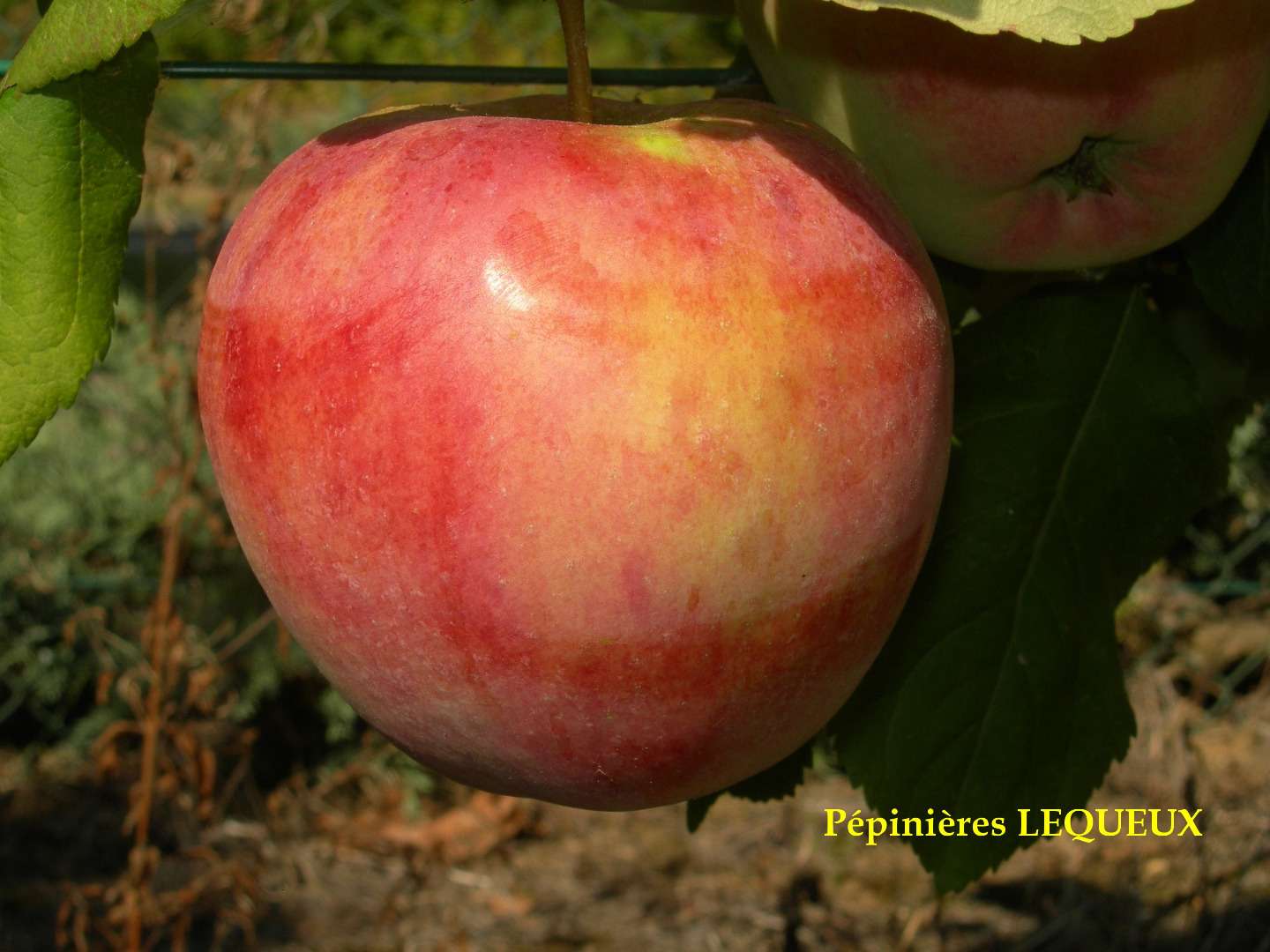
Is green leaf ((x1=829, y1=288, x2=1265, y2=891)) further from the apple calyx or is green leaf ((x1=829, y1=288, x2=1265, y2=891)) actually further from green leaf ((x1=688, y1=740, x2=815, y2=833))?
the apple calyx

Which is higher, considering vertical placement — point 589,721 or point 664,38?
Result: point 589,721

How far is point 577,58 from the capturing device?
1.67ft

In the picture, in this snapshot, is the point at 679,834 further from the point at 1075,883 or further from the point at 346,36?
the point at 346,36

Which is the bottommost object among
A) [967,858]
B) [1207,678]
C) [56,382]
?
[1207,678]

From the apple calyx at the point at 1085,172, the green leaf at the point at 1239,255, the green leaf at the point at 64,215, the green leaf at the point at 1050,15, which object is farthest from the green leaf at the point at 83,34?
the green leaf at the point at 1239,255

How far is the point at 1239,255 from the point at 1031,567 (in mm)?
176

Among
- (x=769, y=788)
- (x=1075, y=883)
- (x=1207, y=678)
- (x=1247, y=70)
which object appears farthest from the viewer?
(x=1207, y=678)

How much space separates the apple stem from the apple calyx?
201mm

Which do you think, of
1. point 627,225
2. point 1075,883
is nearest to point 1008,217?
point 627,225

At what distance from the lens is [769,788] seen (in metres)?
0.72

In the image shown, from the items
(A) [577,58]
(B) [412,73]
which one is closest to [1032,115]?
(A) [577,58]

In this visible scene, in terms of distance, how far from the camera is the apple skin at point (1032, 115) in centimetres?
55

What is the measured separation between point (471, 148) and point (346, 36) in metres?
3.44

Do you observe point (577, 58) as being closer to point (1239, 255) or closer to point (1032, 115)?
point (1032, 115)
